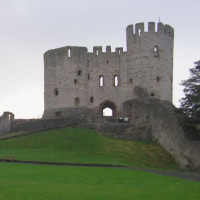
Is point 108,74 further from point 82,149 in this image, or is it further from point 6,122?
point 82,149

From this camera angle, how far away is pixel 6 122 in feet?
178

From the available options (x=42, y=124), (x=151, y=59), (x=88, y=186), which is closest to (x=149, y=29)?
(x=151, y=59)

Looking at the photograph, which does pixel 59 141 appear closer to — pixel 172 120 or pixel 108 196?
pixel 172 120

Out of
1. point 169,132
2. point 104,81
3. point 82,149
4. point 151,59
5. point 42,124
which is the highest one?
point 151,59

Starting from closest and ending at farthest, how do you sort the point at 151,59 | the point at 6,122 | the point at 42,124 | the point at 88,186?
the point at 88,186 → the point at 42,124 → the point at 151,59 → the point at 6,122

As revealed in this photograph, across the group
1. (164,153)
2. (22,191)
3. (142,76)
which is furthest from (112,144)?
(22,191)

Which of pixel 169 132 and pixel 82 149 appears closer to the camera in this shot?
pixel 82 149

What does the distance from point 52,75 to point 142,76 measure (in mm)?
11523

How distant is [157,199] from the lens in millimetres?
16000

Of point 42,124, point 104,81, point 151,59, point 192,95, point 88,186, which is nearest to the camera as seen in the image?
point 88,186

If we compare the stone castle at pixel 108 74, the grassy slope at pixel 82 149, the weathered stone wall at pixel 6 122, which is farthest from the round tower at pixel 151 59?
the weathered stone wall at pixel 6 122

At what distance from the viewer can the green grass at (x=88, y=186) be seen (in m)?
16.2

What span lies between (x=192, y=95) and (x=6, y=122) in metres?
26.7

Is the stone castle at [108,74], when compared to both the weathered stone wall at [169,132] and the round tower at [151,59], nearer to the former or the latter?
the round tower at [151,59]
